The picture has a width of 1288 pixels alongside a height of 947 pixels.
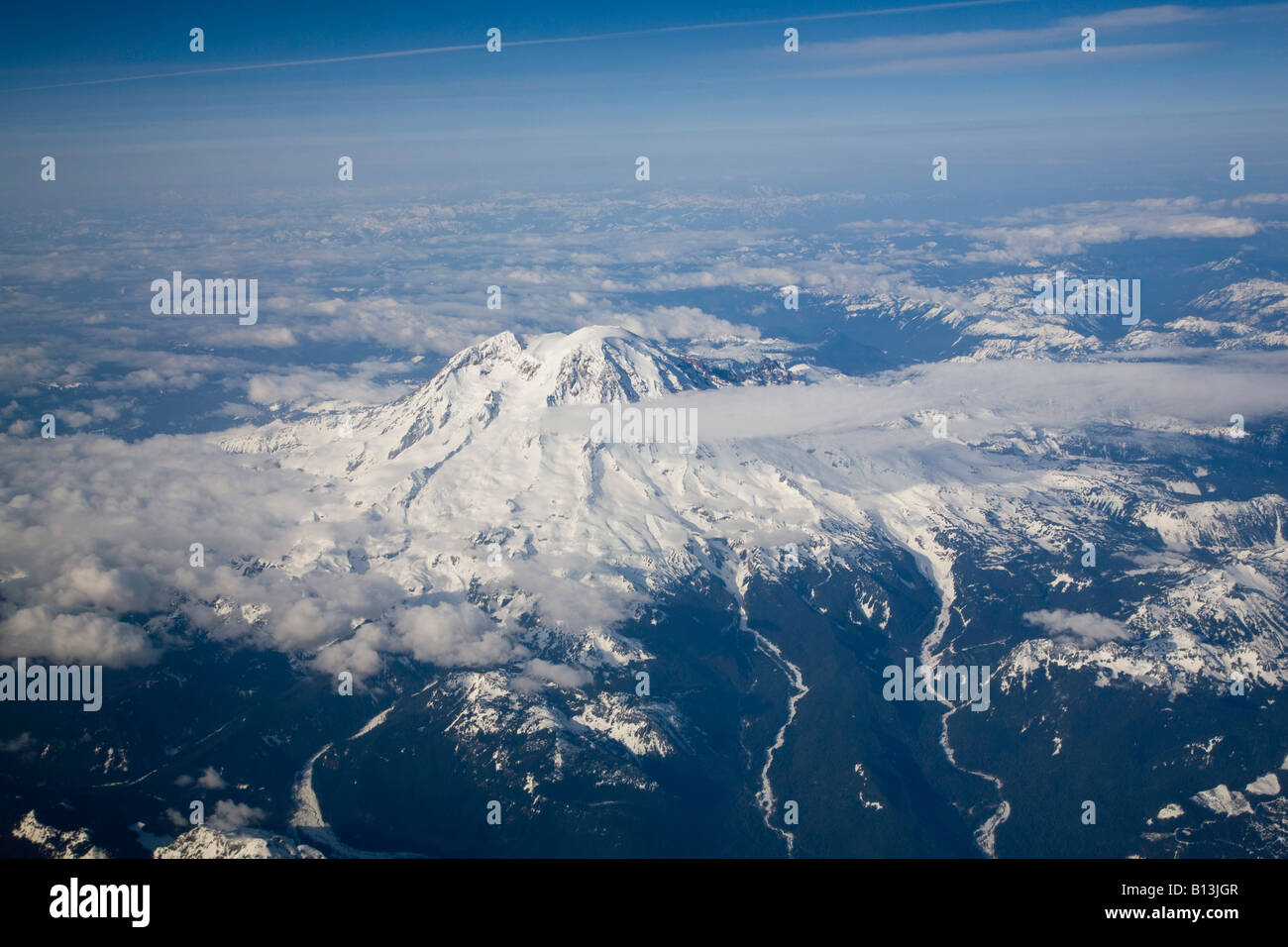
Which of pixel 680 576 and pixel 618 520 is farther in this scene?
pixel 618 520

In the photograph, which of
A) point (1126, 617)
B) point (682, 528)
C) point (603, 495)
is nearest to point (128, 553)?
point (603, 495)

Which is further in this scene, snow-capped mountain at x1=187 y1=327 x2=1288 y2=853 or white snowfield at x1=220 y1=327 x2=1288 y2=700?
white snowfield at x1=220 y1=327 x2=1288 y2=700
